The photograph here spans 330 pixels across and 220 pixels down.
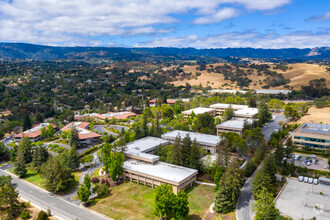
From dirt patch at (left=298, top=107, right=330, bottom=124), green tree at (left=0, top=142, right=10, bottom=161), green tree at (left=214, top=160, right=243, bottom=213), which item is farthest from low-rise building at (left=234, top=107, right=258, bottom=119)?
green tree at (left=0, top=142, right=10, bottom=161)

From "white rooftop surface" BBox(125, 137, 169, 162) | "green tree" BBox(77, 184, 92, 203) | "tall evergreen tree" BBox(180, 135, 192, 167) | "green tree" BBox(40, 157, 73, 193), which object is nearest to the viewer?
"green tree" BBox(77, 184, 92, 203)

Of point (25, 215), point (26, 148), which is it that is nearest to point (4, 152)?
point (26, 148)

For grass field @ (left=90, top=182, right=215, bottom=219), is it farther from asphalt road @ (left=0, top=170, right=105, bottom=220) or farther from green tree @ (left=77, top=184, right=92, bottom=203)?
asphalt road @ (left=0, top=170, right=105, bottom=220)

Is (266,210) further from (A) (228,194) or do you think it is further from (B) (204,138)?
(B) (204,138)

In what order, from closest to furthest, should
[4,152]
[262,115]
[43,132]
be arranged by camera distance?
[4,152], [43,132], [262,115]

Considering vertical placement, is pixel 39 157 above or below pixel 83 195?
below

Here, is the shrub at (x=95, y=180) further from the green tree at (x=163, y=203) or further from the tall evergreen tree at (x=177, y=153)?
the green tree at (x=163, y=203)
